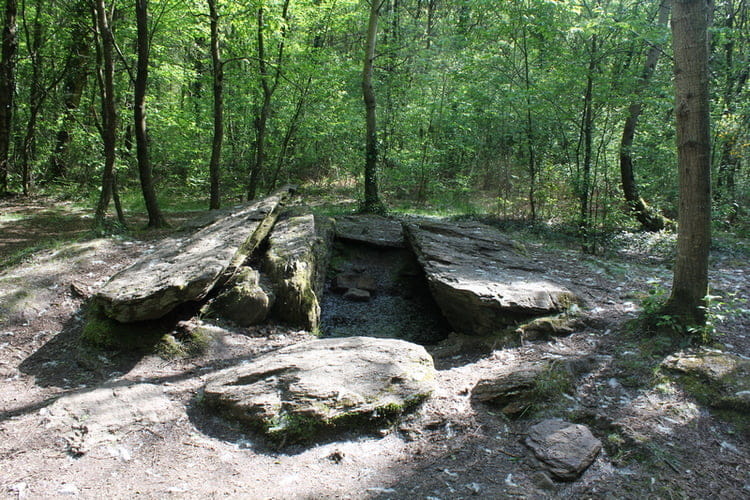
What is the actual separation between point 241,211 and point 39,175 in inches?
424

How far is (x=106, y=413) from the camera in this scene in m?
3.20

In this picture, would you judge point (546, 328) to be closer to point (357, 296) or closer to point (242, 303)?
point (357, 296)

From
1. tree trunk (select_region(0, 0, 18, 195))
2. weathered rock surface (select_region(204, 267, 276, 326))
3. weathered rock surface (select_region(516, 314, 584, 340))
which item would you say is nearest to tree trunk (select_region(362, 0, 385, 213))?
weathered rock surface (select_region(204, 267, 276, 326))

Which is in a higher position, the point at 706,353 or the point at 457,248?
the point at 457,248

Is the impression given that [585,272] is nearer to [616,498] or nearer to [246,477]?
[616,498]

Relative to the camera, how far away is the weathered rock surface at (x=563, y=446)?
2586 mm

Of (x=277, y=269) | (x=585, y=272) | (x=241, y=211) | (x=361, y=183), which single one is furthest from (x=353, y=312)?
(x=361, y=183)

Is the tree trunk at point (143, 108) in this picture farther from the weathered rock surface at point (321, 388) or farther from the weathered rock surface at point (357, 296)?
the weathered rock surface at point (321, 388)

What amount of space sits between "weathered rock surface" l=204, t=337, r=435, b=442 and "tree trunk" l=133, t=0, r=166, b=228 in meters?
6.10

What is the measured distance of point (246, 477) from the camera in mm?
2707

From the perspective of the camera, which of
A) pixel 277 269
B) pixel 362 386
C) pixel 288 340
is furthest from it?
pixel 277 269

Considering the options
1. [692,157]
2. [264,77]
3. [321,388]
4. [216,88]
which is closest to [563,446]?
[321,388]

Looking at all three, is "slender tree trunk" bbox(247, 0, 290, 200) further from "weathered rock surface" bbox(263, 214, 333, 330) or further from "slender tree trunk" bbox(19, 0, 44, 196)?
"slender tree trunk" bbox(19, 0, 44, 196)

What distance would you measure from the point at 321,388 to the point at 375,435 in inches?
20.6
